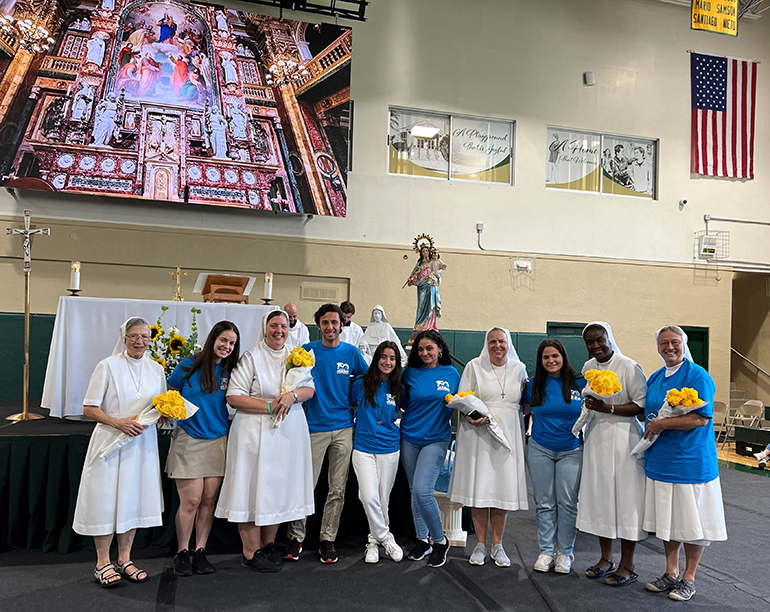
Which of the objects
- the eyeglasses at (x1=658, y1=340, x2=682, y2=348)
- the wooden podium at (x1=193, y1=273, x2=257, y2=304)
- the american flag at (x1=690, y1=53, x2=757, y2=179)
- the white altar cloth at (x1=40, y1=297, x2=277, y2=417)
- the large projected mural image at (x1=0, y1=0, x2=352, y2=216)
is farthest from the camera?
the american flag at (x1=690, y1=53, x2=757, y2=179)

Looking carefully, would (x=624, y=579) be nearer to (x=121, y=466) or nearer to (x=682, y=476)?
(x=682, y=476)

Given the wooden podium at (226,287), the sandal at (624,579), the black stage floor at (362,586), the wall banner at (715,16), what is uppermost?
the wall banner at (715,16)

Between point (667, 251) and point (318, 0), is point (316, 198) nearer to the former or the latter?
point (318, 0)

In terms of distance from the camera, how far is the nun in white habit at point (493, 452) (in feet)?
15.9

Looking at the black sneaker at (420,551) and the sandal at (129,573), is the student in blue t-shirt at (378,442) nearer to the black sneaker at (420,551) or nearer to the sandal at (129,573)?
the black sneaker at (420,551)

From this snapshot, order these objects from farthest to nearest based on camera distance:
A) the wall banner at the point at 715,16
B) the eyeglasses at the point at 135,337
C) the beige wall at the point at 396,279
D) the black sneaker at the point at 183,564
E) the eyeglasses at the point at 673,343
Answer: the beige wall at the point at 396,279
the wall banner at the point at 715,16
the black sneaker at the point at 183,564
the eyeglasses at the point at 673,343
the eyeglasses at the point at 135,337

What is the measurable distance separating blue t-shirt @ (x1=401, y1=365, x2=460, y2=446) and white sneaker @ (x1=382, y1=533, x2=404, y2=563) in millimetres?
799

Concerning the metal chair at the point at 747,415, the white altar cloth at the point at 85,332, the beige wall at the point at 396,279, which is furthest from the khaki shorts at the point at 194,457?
the metal chair at the point at 747,415

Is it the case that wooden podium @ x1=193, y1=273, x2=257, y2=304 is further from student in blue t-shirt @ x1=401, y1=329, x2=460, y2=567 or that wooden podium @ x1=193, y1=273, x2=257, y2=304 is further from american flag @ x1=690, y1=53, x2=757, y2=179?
american flag @ x1=690, y1=53, x2=757, y2=179

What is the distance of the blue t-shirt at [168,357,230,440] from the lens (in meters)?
4.54

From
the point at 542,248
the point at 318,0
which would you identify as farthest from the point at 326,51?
the point at 542,248

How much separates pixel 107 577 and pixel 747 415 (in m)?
12.9

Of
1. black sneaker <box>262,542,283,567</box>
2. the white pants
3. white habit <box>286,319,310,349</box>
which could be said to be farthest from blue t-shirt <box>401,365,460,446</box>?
white habit <box>286,319,310,349</box>

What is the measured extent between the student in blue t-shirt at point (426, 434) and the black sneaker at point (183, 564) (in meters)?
1.67
